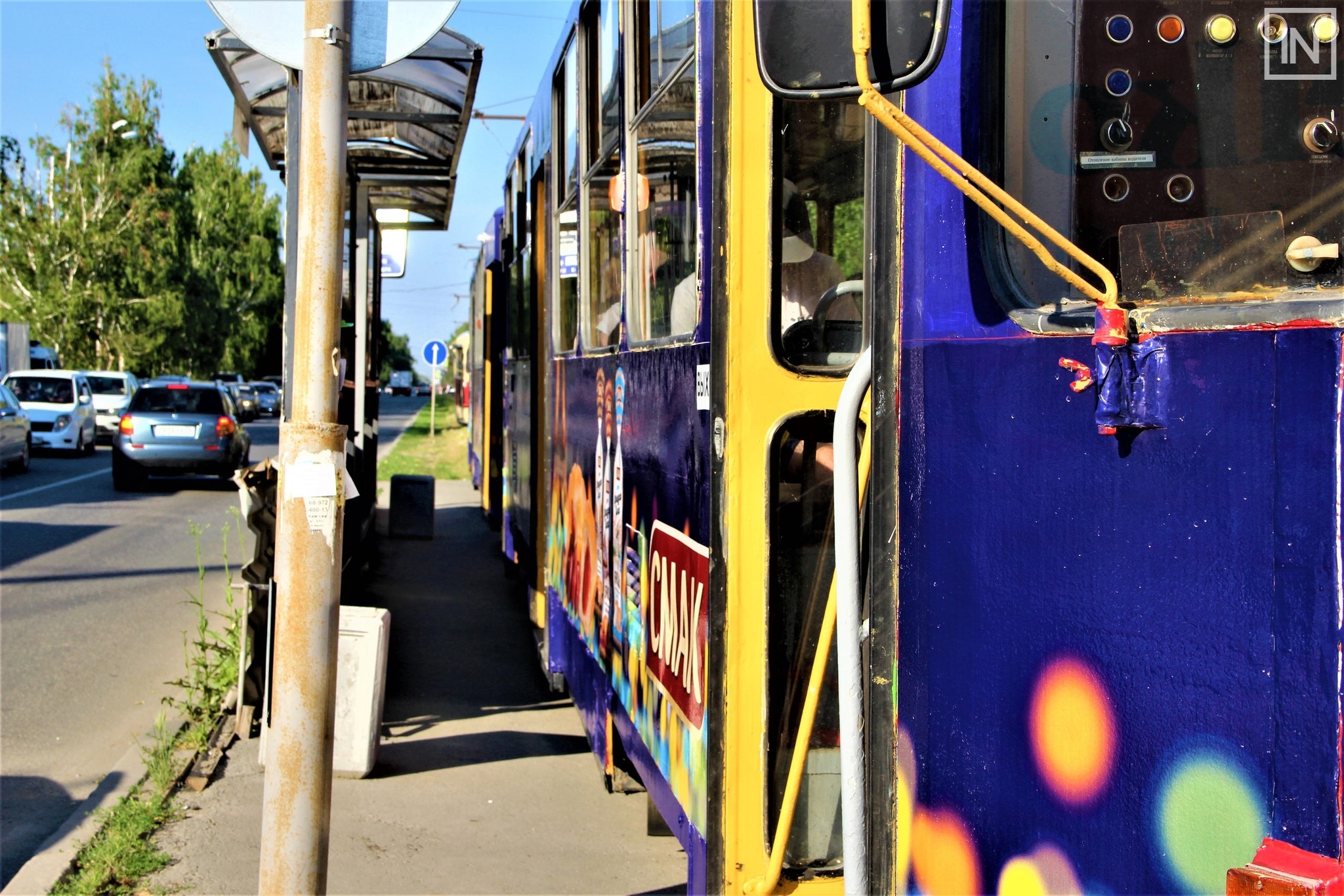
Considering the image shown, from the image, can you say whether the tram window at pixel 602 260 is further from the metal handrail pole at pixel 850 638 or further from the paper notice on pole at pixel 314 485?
the metal handrail pole at pixel 850 638

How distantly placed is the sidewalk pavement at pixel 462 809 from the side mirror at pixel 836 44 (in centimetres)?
354

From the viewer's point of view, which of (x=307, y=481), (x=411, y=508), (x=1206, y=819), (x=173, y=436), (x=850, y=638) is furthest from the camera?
(x=173, y=436)

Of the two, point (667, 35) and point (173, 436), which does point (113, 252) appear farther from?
point (667, 35)

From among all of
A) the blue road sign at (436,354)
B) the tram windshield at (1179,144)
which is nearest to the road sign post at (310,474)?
the tram windshield at (1179,144)

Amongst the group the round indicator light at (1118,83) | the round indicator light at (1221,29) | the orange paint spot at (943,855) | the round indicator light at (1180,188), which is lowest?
the orange paint spot at (943,855)

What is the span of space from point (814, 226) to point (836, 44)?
43.8 inches

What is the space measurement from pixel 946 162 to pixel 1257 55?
16.5 inches

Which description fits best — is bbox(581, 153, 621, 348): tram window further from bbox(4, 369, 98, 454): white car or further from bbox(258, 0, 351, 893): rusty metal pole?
bbox(4, 369, 98, 454): white car

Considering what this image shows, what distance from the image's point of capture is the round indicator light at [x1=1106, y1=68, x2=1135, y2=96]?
5.66 feet

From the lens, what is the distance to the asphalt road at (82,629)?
5.69 m

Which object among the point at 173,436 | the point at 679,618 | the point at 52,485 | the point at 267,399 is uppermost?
the point at 267,399

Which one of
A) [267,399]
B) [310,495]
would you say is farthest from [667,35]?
[267,399]

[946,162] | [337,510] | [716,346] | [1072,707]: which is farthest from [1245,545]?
[337,510]

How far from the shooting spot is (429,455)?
97.2 ft
